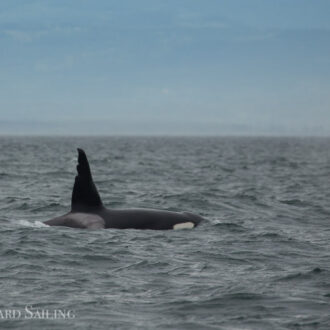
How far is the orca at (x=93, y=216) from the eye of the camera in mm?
16641

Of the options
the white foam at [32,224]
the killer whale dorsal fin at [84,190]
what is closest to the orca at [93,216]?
the killer whale dorsal fin at [84,190]

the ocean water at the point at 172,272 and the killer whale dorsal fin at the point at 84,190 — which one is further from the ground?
the killer whale dorsal fin at the point at 84,190

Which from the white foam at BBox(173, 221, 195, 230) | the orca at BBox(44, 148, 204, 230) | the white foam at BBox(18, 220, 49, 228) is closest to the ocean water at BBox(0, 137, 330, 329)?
the white foam at BBox(18, 220, 49, 228)

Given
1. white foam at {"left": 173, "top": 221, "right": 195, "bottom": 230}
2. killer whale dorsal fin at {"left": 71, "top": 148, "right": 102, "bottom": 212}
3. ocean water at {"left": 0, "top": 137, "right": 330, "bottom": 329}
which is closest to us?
ocean water at {"left": 0, "top": 137, "right": 330, "bottom": 329}

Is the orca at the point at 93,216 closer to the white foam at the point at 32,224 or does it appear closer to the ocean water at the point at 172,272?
the white foam at the point at 32,224

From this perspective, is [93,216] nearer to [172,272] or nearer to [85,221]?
[85,221]

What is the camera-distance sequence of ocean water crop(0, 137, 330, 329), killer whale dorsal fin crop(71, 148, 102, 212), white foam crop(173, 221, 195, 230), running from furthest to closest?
white foam crop(173, 221, 195, 230), killer whale dorsal fin crop(71, 148, 102, 212), ocean water crop(0, 137, 330, 329)

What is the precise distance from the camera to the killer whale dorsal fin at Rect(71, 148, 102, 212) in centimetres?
1658

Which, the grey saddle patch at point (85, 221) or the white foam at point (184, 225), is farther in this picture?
the white foam at point (184, 225)

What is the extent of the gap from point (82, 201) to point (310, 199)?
442 inches

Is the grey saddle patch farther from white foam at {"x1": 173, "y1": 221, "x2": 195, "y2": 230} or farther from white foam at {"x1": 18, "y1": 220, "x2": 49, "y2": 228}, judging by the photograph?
white foam at {"x1": 173, "y1": 221, "x2": 195, "y2": 230}

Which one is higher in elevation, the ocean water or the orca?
the orca

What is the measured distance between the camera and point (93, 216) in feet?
55.3

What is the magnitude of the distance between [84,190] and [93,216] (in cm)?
61
